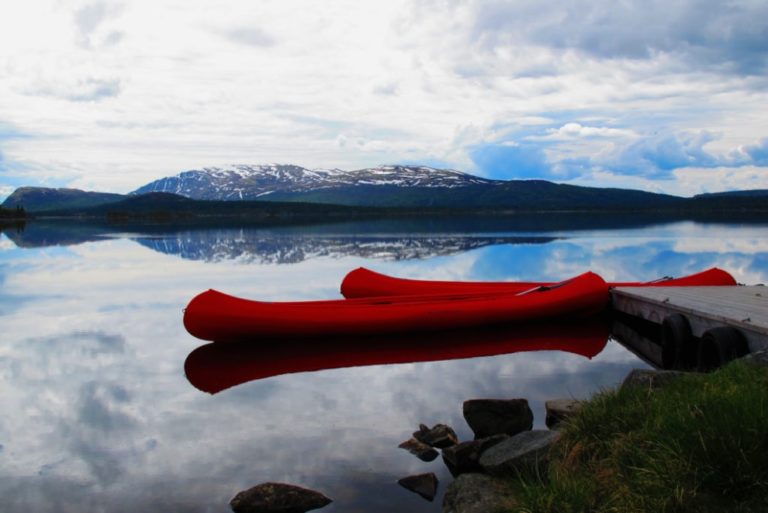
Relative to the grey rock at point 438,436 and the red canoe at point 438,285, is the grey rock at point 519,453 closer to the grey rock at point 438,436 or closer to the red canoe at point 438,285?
the grey rock at point 438,436

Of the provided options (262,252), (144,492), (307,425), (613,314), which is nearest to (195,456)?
(144,492)

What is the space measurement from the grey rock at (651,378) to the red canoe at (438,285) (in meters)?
9.39

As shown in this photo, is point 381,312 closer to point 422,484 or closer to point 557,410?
point 557,410

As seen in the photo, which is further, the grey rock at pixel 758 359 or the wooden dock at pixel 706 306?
the wooden dock at pixel 706 306

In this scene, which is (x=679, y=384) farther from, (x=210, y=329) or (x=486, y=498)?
(x=210, y=329)

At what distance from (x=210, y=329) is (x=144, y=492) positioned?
233 inches

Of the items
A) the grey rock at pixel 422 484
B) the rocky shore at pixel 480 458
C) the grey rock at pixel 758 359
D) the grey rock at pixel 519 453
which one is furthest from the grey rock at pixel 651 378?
the grey rock at pixel 422 484

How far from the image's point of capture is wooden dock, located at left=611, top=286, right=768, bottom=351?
8977mm

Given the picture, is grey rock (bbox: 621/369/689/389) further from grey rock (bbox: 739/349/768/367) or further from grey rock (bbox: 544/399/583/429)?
grey rock (bbox: 544/399/583/429)

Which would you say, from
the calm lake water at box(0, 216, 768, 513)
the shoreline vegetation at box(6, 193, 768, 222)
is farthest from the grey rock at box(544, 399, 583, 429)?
the shoreline vegetation at box(6, 193, 768, 222)

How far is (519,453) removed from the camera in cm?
570

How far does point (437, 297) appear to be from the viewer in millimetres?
14516

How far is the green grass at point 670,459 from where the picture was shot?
3971mm

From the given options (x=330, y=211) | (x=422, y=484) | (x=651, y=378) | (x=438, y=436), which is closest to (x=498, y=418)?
(x=438, y=436)
